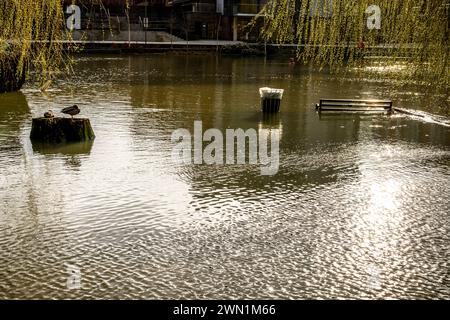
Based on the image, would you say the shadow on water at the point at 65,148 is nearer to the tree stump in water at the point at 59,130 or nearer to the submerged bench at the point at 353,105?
the tree stump in water at the point at 59,130

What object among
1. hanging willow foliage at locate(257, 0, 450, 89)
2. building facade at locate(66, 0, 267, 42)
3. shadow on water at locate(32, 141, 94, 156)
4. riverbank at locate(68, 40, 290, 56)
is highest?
building facade at locate(66, 0, 267, 42)

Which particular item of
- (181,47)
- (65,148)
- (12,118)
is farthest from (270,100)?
(181,47)

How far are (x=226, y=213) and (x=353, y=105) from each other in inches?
601

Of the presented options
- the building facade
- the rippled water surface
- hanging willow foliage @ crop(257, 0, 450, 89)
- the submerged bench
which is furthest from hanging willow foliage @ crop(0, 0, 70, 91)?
the building facade

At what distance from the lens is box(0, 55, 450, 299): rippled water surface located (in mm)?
7852

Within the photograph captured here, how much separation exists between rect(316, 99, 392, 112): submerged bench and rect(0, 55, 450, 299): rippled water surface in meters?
2.19

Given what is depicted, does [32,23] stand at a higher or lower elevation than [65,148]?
higher

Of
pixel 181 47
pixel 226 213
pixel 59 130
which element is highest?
pixel 181 47

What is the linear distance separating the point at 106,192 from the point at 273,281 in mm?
5270

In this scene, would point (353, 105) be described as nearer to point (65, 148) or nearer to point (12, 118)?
point (65, 148)

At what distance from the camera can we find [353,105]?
24156mm

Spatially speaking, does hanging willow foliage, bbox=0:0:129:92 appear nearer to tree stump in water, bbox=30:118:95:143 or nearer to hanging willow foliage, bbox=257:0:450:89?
hanging willow foliage, bbox=257:0:450:89

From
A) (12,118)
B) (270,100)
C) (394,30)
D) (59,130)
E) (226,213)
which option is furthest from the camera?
(270,100)

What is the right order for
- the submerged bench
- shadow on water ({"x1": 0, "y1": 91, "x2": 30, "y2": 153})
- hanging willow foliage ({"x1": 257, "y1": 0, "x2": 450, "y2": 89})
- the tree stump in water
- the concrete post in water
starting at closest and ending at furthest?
1. hanging willow foliage ({"x1": 257, "y1": 0, "x2": 450, "y2": 89})
2. shadow on water ({"x1": 0, "y1": 91, "x2": 30, "y2": 153})
3. the tree stump in water
4. the concrete post in water
5. the submerged bench
